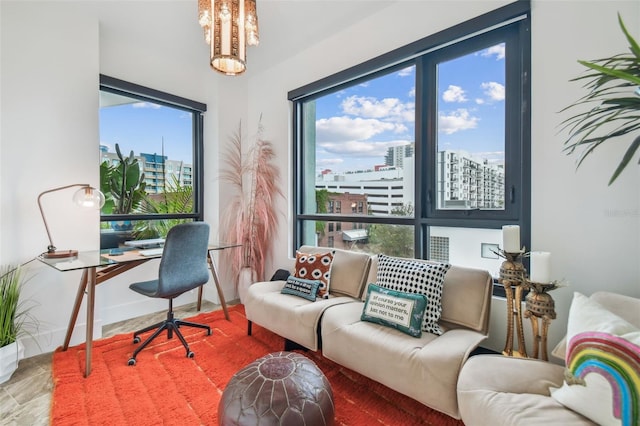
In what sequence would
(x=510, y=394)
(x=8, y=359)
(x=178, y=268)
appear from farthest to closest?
(x=178, y=268)
(x=8, y=359)
(x=510, y=394)

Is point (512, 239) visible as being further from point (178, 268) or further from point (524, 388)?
point (178, 268)

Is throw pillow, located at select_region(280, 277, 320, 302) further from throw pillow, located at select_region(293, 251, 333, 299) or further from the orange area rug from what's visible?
the orange area rug

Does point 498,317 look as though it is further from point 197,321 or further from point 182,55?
point 182,55

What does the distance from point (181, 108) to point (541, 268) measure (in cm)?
396

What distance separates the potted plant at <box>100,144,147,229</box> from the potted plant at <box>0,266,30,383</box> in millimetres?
1009

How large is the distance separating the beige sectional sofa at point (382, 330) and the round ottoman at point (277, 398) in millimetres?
387

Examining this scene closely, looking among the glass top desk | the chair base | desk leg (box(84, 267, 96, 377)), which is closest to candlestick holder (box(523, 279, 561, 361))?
the chair base

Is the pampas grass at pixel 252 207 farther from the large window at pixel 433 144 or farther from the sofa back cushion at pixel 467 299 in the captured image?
the sofa back cushion at pixel 467 299

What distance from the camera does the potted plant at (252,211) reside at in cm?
356

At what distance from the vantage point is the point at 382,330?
1.82 metres

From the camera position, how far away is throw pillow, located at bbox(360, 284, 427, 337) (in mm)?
1778

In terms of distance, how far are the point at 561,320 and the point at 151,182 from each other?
394 centimetres

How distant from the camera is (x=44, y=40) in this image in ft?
8.04

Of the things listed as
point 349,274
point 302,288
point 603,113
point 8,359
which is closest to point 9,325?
point 8,359
